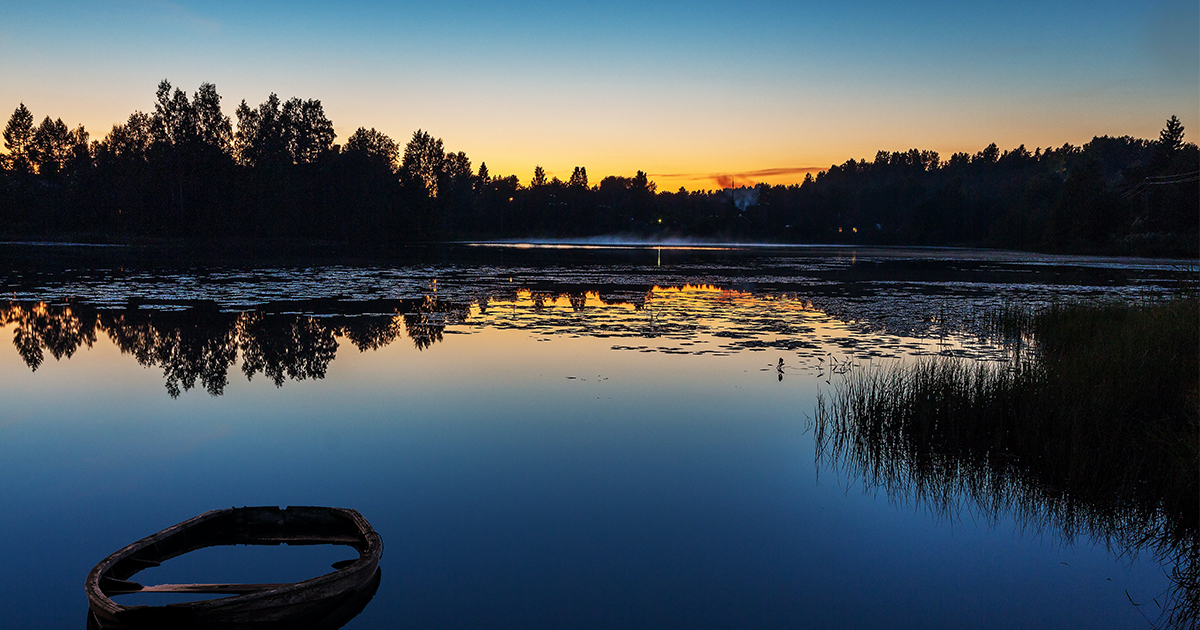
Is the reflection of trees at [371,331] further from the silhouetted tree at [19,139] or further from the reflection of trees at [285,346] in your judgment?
the silhouetted tree at [19,139]

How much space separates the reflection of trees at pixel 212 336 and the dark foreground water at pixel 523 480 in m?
0.12

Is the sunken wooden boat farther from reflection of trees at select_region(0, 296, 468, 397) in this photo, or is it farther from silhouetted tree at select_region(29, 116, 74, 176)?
silhouetted tree at select_region(29, 116, 74, 176)

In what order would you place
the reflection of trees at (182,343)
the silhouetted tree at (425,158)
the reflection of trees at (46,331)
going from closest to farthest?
the reflection of trees at (182,343) < the reflection of trees at (46,331) < the silhouetted tree at (425,158)

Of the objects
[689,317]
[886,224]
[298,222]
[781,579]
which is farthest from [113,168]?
[886,224]

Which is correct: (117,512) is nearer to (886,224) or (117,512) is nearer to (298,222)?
(298,222)

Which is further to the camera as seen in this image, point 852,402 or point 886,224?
point 886,224

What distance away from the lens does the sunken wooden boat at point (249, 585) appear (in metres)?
4.74

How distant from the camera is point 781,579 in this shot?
237 inches

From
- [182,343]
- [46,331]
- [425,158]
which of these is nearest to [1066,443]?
[182,343]

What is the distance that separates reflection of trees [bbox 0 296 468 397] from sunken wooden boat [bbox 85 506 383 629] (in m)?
6.07

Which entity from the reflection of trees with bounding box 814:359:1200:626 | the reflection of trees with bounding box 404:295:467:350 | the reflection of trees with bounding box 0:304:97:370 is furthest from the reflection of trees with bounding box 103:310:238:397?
the reflection of trees with bounding box 814:359:1200:626

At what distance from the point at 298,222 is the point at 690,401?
3456 inches

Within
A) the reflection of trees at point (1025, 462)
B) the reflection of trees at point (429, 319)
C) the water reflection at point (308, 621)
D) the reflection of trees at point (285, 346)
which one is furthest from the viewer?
the reflection of trees at point (429, 319)

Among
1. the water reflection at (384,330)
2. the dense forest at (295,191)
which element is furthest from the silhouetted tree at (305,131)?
the water reflection at (384,330)
